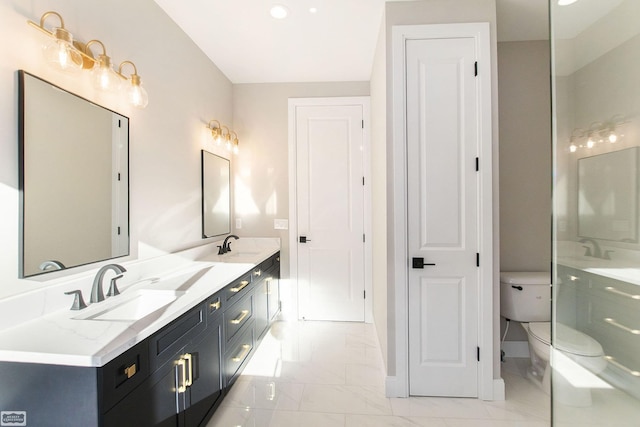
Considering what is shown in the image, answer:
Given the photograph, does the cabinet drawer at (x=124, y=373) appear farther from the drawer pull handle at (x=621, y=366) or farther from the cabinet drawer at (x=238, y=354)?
the drawer pull handle at (x=621, y=366)

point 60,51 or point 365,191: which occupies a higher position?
point 60,51

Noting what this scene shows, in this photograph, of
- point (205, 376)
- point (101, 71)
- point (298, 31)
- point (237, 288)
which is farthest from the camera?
point (298, 31)

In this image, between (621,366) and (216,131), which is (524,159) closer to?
(621,366)

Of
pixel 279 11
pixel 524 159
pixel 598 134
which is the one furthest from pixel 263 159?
pixel 598 134

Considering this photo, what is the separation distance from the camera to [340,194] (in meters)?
3.01

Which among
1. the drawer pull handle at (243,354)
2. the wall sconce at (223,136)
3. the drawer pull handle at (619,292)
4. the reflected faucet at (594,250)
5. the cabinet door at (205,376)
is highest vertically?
the wall sconce at (223,136)

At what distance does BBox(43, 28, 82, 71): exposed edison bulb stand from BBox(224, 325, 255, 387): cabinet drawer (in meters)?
1.76

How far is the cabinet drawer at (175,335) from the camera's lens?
3.55 feet

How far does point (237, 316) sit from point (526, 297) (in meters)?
2.24

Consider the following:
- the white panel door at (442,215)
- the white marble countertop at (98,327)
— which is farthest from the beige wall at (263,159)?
the white panel door at (442,215)

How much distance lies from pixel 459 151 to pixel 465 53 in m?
0.68

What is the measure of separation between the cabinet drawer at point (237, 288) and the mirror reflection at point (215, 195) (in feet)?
2.22

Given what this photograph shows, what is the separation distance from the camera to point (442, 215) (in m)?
1.81

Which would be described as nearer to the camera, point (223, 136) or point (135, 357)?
point (135, 357)
